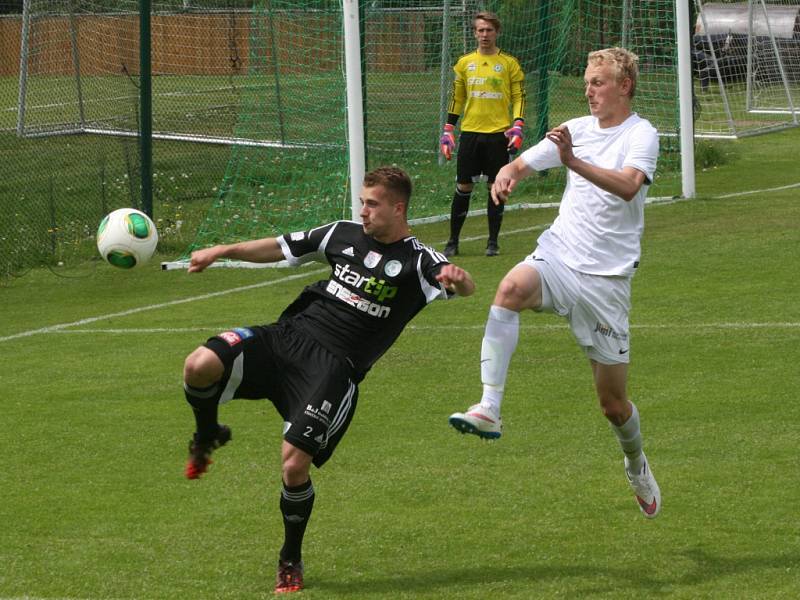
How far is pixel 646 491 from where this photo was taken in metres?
6.53

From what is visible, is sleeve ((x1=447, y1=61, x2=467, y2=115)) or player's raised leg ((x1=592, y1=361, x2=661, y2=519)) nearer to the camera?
player's raised leg ((x1=592, y1=361, x2=661, y2=519))

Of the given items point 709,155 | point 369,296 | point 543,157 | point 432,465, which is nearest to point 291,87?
point 709,155

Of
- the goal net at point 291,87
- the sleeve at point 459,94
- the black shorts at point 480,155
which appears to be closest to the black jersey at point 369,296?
the black shorts at point 480,155

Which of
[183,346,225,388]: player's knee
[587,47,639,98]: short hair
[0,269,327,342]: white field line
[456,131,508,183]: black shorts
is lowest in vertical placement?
[0,269,327,342]: white field line

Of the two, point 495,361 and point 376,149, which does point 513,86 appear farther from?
point 495,361

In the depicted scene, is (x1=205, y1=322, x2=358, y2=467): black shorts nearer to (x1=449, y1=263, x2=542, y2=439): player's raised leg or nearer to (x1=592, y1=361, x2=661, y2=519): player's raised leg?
(x1=449, y1=263, x2=542, y2=439): player's raised leg

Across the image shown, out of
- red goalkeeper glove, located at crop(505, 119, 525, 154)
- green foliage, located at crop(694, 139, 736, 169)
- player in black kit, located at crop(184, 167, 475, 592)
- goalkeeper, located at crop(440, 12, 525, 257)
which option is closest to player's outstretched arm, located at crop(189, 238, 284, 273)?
player in black kit, located at crop(184, 167, 475, 592)

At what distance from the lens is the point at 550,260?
20.7 feet

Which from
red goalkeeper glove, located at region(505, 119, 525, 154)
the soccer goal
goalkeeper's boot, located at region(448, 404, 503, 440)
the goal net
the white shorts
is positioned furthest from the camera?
the soccer goal

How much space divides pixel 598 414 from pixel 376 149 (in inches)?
Answer: 449

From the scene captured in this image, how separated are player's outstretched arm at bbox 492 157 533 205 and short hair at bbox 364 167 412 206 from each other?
40cm

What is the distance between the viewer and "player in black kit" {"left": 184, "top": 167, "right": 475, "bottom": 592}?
5.87 meters

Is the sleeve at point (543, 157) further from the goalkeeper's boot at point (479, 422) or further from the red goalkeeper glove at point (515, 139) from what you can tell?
the red goalkeeper glove at point (515, 139)

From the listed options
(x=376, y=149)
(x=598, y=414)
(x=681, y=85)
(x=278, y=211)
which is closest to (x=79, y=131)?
(x=376, y=149)
